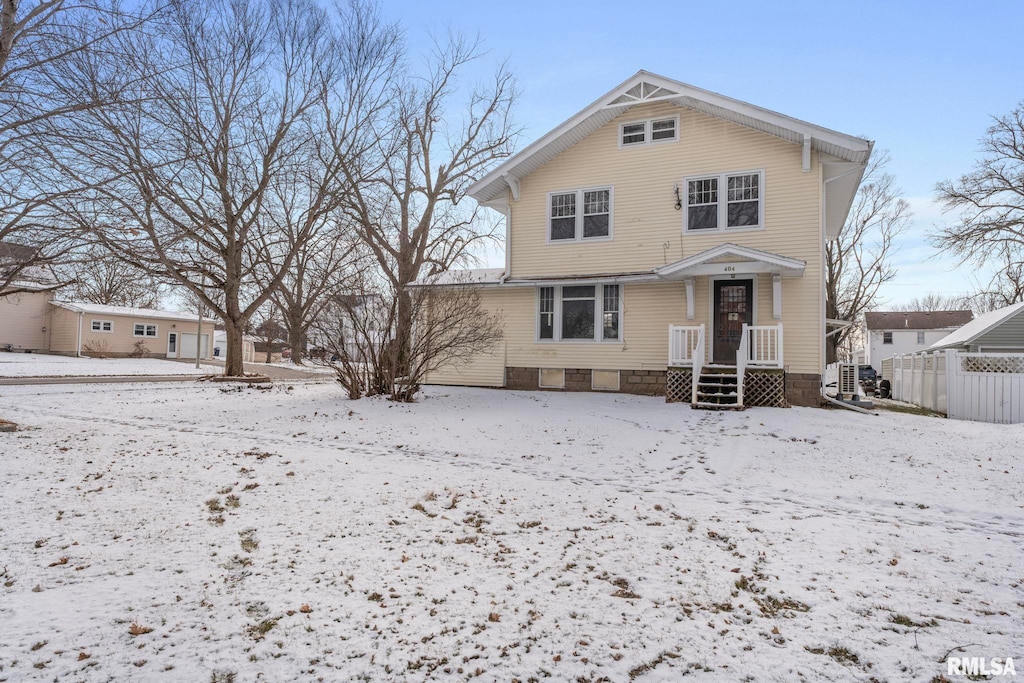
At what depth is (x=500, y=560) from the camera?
4082mm

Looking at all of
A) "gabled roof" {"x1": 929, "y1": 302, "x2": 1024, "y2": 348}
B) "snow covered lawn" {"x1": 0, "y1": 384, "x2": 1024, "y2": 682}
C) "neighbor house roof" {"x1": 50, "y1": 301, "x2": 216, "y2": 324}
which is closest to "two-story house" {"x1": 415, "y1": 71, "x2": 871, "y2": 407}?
"snow covered lawn" {"x1": 0, "y1": 384, "x2": 1024, "y2": 682}

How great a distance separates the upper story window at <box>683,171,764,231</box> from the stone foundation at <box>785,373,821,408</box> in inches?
141

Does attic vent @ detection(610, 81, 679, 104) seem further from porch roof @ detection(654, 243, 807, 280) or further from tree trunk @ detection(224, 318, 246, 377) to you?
tree trunk @ detection(224, 318, 246, 377)

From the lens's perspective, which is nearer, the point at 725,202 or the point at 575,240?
the point at 725,202

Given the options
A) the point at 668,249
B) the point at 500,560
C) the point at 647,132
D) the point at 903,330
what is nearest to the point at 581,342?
the point at 668,249

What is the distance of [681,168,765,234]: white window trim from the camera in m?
12.9

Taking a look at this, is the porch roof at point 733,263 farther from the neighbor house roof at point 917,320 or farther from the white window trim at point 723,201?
the neighbor house roof at point 917,320

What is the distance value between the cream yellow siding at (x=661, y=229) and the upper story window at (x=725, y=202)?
0.16m

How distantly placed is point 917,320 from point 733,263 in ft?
164

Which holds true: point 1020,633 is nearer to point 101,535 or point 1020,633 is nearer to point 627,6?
point 101,535

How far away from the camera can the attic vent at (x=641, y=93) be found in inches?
533

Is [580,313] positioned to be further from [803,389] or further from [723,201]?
[803,389]

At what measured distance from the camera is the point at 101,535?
4.32m

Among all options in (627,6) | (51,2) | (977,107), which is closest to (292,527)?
(51,2)
